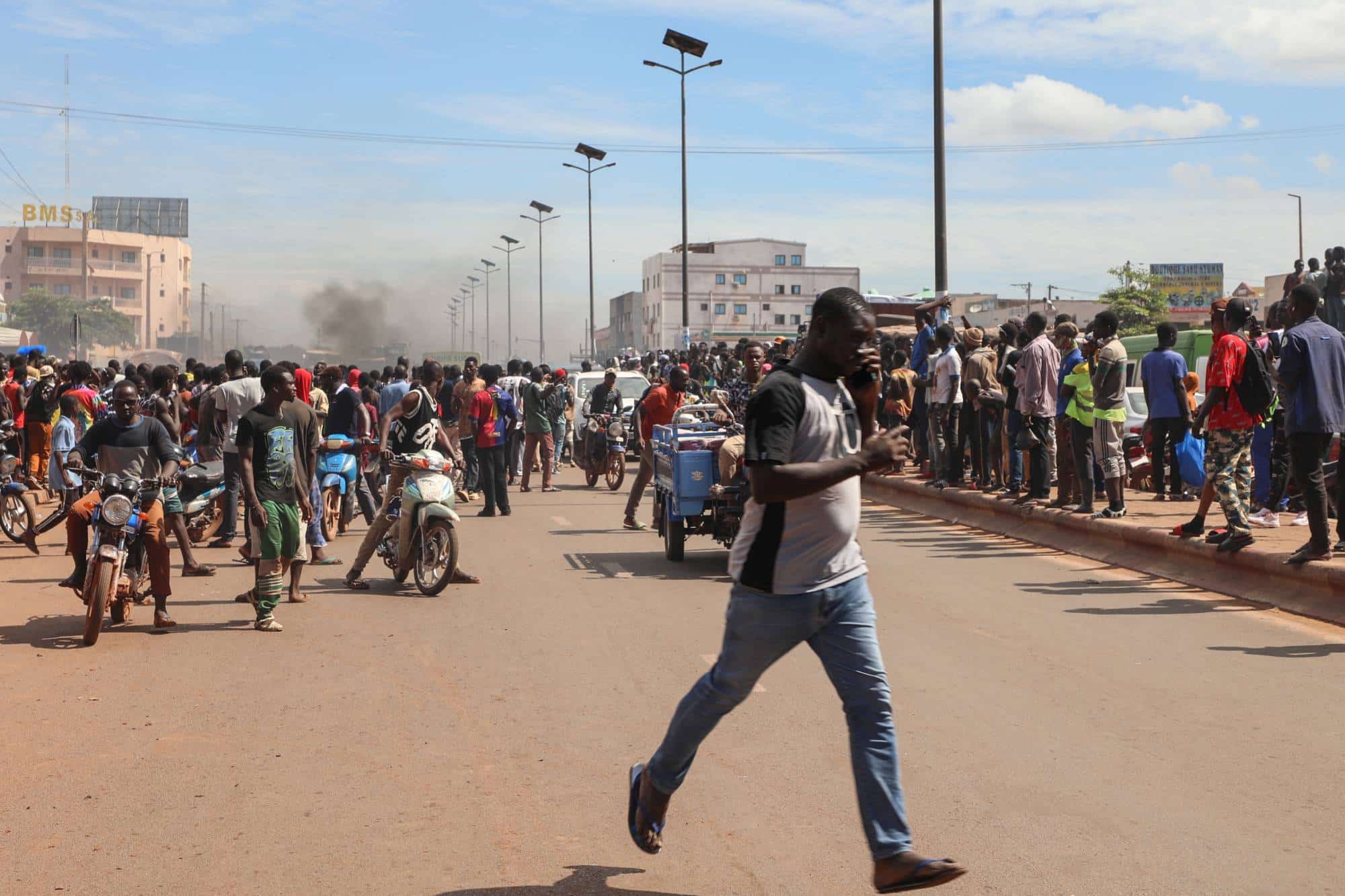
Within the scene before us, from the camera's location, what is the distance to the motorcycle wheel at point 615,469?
22.3 m

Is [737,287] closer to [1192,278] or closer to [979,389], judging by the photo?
[1192,278]

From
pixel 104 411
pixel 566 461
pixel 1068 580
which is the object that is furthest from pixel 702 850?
pixel 566 461

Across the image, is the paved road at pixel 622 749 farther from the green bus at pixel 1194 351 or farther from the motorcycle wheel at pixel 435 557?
the green bus at pixel 1194 351

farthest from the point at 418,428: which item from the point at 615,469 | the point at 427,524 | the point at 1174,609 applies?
the point at 615,469

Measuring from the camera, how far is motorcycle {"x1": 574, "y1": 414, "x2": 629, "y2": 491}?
22.1 m

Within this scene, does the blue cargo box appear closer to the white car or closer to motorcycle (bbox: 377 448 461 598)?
motorcycle (bbox: 377 448 461 598)

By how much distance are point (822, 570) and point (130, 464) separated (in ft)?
22.6

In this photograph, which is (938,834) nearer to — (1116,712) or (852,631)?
(852,631)

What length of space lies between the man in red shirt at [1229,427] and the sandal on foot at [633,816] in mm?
7231

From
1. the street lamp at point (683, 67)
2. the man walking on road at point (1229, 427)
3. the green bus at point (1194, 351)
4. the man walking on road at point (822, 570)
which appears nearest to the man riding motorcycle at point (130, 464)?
the man walking on road at point (822, 570)

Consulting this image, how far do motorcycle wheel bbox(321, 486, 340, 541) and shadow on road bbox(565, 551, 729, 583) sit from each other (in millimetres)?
2651

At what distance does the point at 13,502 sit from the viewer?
15.6m

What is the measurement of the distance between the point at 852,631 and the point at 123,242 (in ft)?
502

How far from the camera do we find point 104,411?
1902cm
